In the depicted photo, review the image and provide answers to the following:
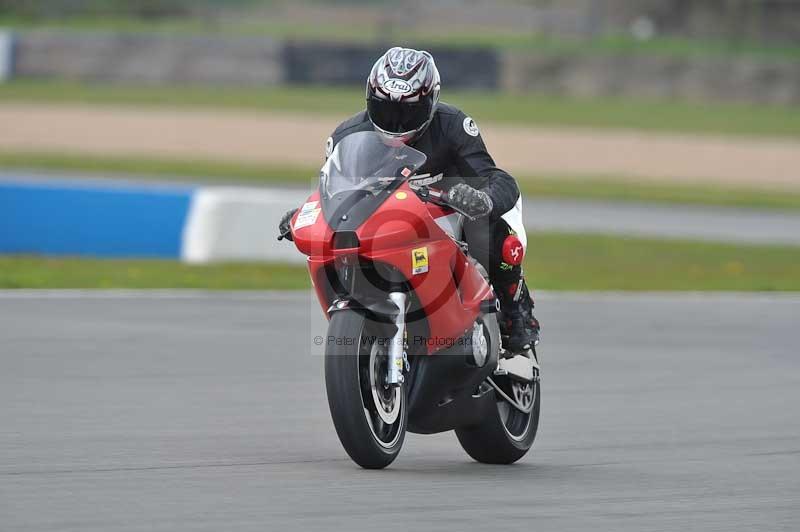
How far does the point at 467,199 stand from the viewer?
5641 mm

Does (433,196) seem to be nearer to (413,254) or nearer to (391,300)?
(413,254)

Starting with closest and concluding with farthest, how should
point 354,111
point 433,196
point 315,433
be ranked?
point 433,196 → point 315,433 → point 354,111

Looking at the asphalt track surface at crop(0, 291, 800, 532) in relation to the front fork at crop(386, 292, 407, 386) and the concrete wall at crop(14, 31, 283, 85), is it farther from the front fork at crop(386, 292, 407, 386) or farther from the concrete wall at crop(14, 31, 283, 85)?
the concrete wall at crop(14, 31, 283, 85)

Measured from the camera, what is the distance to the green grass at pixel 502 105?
1262 inches

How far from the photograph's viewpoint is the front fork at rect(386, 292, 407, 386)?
558 cm

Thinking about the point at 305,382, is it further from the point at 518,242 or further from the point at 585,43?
the point at 585,43

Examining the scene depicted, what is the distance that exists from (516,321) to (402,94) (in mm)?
1209

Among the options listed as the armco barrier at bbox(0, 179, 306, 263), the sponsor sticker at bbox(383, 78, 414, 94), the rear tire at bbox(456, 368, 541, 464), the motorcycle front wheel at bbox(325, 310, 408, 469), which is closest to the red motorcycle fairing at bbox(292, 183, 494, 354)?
the motorcycle front wheel at bbox(325, 310, 408, 469)

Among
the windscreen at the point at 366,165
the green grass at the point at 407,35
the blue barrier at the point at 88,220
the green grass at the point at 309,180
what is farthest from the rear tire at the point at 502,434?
the green grass at the point at 407,35

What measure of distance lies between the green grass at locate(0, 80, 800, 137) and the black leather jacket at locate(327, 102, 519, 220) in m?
25.6

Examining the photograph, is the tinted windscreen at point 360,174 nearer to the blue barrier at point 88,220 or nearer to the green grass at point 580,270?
the green grass at point 580,270

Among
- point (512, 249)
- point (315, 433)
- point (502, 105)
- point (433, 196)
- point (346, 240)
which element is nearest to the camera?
point (346, 240)

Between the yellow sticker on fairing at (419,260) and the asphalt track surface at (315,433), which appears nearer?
the asphalt track surface at (315,433)

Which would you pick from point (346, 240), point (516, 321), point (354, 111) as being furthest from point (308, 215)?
point (354, 111)
